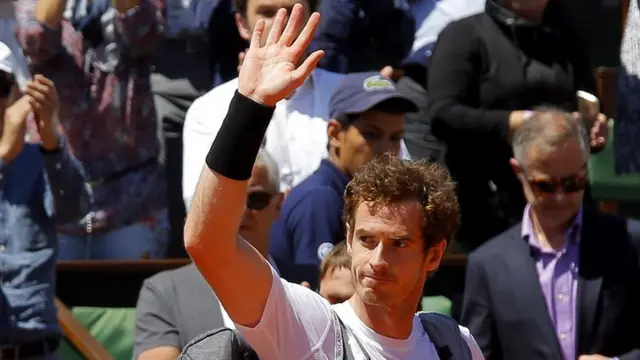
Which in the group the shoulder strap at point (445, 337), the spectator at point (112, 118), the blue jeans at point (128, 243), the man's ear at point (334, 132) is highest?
the shoulder strap at point (445, 337)

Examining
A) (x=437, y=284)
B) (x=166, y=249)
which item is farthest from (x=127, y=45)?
(x=437, y=284)

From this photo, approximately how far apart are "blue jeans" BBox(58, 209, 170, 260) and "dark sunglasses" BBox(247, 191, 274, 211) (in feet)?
6.38

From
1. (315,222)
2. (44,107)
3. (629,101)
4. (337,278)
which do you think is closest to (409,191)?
(337,278)

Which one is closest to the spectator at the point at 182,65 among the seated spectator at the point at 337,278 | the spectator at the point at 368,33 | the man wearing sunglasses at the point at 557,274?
the spectator at the point at 368,33

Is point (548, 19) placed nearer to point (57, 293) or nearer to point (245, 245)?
point (57, 293)

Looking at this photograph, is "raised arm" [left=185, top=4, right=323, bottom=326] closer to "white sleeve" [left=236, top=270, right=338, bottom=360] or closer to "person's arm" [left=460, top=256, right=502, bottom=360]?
"white sleeve" [left=236, top=270, right=338, bottom=360]

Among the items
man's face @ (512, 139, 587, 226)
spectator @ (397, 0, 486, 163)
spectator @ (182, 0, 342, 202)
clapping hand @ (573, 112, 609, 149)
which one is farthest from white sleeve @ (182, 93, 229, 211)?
clapping hand @ (573, 112, 609, 149)

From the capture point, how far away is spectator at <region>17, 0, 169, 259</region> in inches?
247

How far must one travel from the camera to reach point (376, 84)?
5.17m

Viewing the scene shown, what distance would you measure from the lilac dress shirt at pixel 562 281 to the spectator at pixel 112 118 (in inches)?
82.9

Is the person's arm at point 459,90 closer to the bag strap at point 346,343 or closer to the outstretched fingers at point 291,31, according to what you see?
the bag strap at point 346,343

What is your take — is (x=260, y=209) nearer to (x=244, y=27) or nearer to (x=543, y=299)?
(x=543, y=299)

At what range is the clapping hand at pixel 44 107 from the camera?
17.3 ft

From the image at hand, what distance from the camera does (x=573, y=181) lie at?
4.78m
